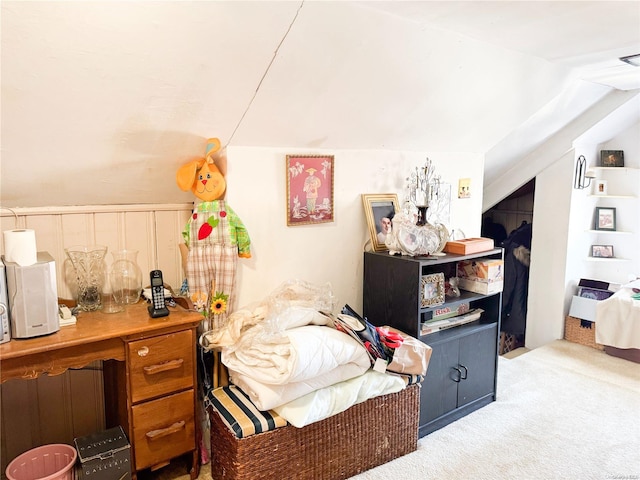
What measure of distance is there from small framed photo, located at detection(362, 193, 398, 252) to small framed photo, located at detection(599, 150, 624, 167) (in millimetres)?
2203

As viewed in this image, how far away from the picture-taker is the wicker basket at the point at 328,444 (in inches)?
77.0

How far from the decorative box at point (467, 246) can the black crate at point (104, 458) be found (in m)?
1.86

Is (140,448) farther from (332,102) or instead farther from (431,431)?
(332,102)

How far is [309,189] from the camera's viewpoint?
99.5 inches

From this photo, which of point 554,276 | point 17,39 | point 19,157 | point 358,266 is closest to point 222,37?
point 17,39

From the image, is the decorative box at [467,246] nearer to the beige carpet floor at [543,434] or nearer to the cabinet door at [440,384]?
the cabinet door at [440,384]

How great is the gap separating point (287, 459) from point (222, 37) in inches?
65.4

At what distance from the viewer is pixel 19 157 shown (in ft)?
6.12

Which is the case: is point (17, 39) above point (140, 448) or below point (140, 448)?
above

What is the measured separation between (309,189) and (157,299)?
935 millimetres

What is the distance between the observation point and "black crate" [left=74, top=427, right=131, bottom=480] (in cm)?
185

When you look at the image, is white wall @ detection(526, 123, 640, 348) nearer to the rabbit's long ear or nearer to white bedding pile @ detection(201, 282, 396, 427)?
white bedding pile @ detection(201, 282, 396, 427)

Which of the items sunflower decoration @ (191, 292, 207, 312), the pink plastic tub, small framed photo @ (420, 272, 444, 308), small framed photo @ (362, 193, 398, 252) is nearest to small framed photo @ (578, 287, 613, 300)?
small framed photo @ (420, 272, 444, 308)

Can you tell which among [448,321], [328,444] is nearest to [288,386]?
[328,444]
